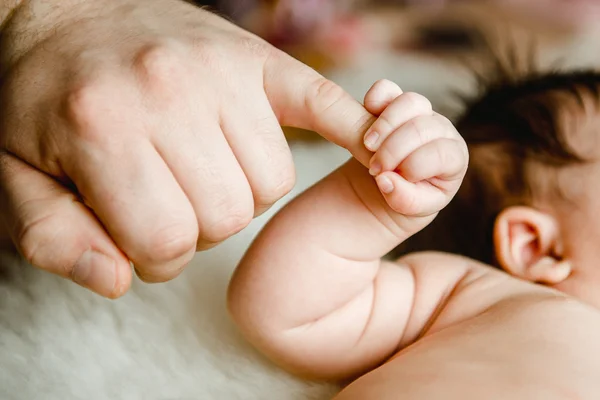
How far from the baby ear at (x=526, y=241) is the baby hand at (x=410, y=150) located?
0.26m

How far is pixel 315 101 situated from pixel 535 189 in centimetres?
43

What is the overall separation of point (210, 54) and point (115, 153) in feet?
0.41

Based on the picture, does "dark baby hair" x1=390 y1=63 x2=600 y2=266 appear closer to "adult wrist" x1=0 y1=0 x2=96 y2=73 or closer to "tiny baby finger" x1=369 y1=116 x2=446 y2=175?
"tiny baby finger" x1=369 y1=116 x2=446 y2=175

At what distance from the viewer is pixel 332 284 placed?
77 centimetres

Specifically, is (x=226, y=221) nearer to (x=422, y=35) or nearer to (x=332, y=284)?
(x=332, y=284)

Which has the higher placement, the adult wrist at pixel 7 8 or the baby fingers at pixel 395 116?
the adult wrist at pixel 7 8

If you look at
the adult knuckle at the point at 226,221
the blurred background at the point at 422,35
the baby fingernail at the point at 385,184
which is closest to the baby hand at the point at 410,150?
the baby fingernail at the point at 385,184

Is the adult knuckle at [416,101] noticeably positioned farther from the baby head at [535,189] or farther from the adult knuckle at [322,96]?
the baby head at [535,189]

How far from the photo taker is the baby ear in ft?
2.81

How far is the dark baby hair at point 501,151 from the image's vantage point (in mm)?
917

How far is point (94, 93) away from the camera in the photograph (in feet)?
1.72

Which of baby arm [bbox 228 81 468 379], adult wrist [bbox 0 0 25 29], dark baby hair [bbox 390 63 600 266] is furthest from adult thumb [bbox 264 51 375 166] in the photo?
dark baby hair [bbox 390 63 600 266]

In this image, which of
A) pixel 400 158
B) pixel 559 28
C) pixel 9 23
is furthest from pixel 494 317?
pixel 559 28

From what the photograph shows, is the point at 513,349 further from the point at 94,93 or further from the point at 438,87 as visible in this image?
the point at 438,87
